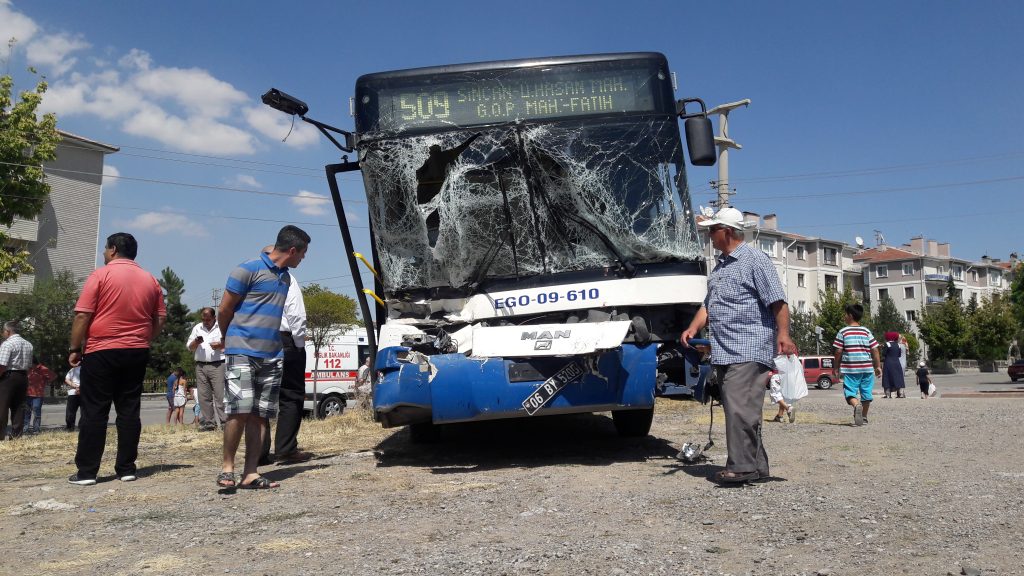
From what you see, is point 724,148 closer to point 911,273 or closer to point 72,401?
point 72,401

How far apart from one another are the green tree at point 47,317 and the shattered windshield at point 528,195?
141 ft

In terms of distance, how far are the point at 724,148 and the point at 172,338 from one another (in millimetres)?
56542

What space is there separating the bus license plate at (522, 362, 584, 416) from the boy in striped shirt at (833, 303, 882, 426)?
16.7 ft

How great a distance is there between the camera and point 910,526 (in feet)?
11.7

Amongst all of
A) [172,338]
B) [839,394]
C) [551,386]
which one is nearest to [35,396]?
[551,386]

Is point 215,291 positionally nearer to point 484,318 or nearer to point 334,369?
point 334,369

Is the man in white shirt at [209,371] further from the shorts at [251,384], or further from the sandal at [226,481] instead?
the sandal at [226,481]

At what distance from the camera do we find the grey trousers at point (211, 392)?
32.3ft

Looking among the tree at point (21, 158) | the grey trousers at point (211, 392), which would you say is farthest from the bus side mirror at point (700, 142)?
the tree at point (21, 158)

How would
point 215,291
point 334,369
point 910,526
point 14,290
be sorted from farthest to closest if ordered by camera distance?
point 215,291
point 14,290
point 334,369
point 910,526

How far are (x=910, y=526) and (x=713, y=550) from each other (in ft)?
3.41

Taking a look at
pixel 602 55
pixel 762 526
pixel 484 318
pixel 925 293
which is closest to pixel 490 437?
pixel 484 318

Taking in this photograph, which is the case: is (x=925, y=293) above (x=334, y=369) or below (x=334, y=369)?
above

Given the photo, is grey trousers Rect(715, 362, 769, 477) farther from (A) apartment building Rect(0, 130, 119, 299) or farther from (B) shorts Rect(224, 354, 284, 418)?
(A) apartment building Rect(0, 130, 119, 299)
